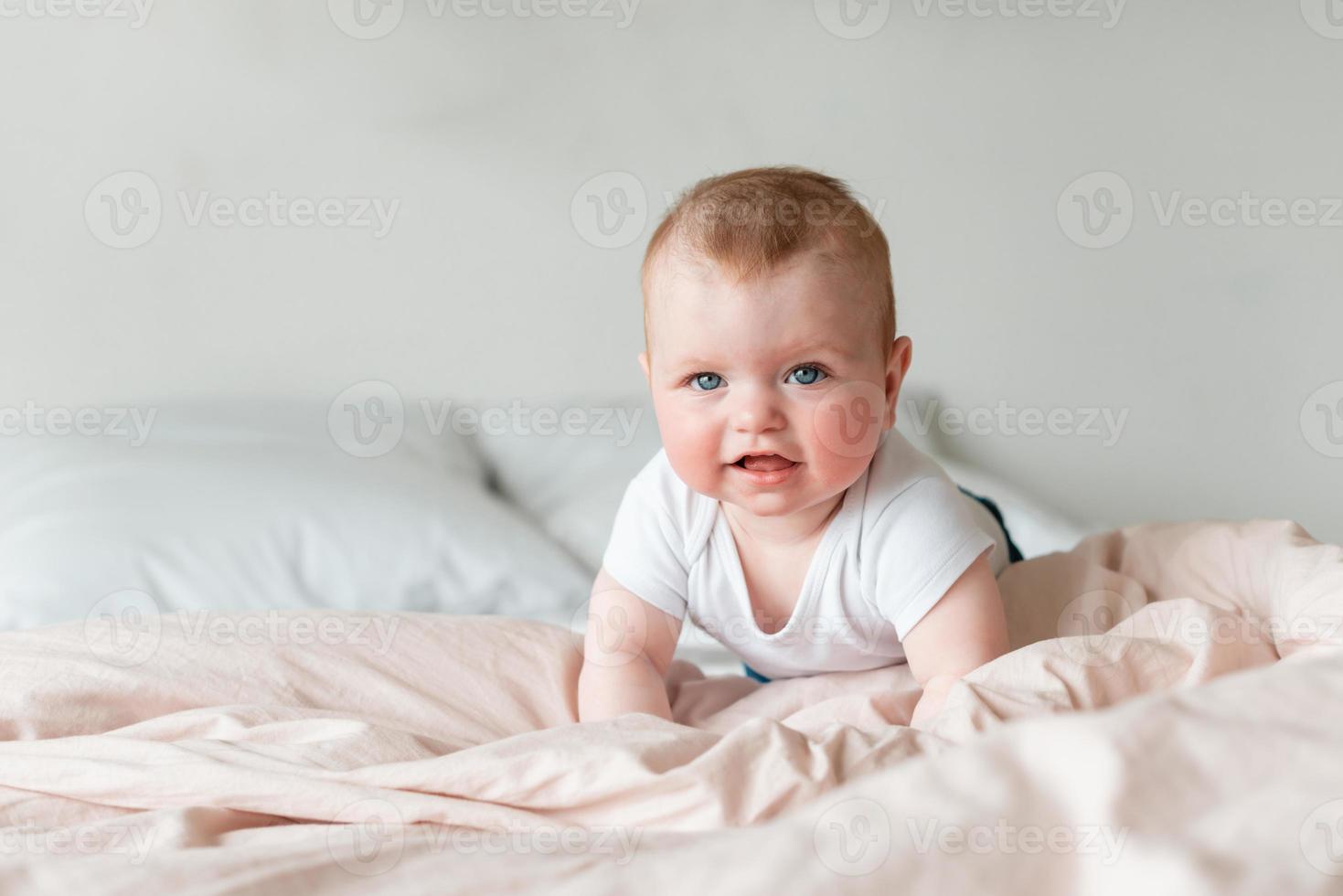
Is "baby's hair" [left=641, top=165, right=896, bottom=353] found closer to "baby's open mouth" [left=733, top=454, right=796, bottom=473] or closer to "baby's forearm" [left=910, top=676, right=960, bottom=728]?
"baby's open mouth" [left=733, top=454, right=796, bottom=473]

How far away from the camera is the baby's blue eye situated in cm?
99

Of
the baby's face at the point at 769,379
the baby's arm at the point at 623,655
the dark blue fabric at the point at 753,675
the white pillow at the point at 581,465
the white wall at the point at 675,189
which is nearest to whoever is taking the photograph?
the baby's face at the point at 769,379

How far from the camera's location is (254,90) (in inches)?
75.4

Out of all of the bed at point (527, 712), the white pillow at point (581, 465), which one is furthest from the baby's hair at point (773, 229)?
the white pillow at point (581, 465)

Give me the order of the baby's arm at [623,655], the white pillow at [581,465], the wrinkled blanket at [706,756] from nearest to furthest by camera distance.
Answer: the wrinkled blanket at [706,756] → the baby's arm at [623,655] → the white pillow at [581,465]

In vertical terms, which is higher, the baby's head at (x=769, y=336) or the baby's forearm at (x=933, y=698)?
the baby's head at (x=769, y=336)

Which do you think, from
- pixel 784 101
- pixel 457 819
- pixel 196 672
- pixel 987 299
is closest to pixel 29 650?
pixel 196 672

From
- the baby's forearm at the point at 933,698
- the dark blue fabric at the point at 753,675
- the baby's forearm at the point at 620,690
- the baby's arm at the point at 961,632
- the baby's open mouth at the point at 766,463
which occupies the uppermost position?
the baby's open mouth at the point at 766,463

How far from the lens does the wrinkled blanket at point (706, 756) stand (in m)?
0.46

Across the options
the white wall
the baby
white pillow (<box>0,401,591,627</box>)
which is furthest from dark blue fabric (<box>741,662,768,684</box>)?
the white wall

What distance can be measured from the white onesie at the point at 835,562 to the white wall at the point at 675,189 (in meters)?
0.95

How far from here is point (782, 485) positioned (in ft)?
3.34

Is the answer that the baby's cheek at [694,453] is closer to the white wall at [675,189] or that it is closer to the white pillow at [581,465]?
the white pillow at [581,465]

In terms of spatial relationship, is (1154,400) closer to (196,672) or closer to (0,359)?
(196,672)
